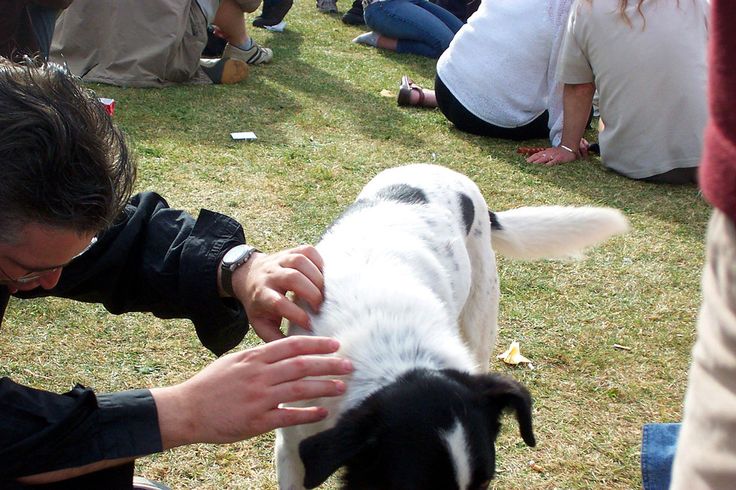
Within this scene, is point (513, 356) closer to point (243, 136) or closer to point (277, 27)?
point (243, 136)

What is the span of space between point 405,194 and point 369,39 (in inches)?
251

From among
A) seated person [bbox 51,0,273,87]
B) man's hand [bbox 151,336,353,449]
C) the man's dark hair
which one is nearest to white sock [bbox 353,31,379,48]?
seated person [bbox 51,0,273,87]

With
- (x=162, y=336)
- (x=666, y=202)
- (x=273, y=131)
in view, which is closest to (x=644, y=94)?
(x=666, y=202)

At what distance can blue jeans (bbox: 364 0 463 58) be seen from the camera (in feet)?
29.6

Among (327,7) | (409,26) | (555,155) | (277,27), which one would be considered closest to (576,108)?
(555,155)

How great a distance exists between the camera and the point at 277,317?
247 cm

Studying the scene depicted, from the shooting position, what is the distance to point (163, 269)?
2539 millimetres

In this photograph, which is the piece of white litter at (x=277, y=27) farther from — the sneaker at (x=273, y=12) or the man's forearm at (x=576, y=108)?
the man's forearm at (x=576, y=108)

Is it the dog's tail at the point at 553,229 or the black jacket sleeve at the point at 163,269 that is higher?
the black jacket sleeve at the point at 163,269

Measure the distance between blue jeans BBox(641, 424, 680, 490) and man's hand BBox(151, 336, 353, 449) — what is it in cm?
84

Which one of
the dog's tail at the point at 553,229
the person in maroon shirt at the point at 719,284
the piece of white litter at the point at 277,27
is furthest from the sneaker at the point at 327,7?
the person in maroon shirt at the point at 719,284

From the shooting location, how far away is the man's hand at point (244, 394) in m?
1.90

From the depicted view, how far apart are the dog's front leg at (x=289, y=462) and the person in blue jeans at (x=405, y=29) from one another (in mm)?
7145

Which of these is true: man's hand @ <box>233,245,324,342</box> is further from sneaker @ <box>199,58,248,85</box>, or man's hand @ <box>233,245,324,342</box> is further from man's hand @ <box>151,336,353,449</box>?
sneaker @ <box>199,58,248,85</box>
